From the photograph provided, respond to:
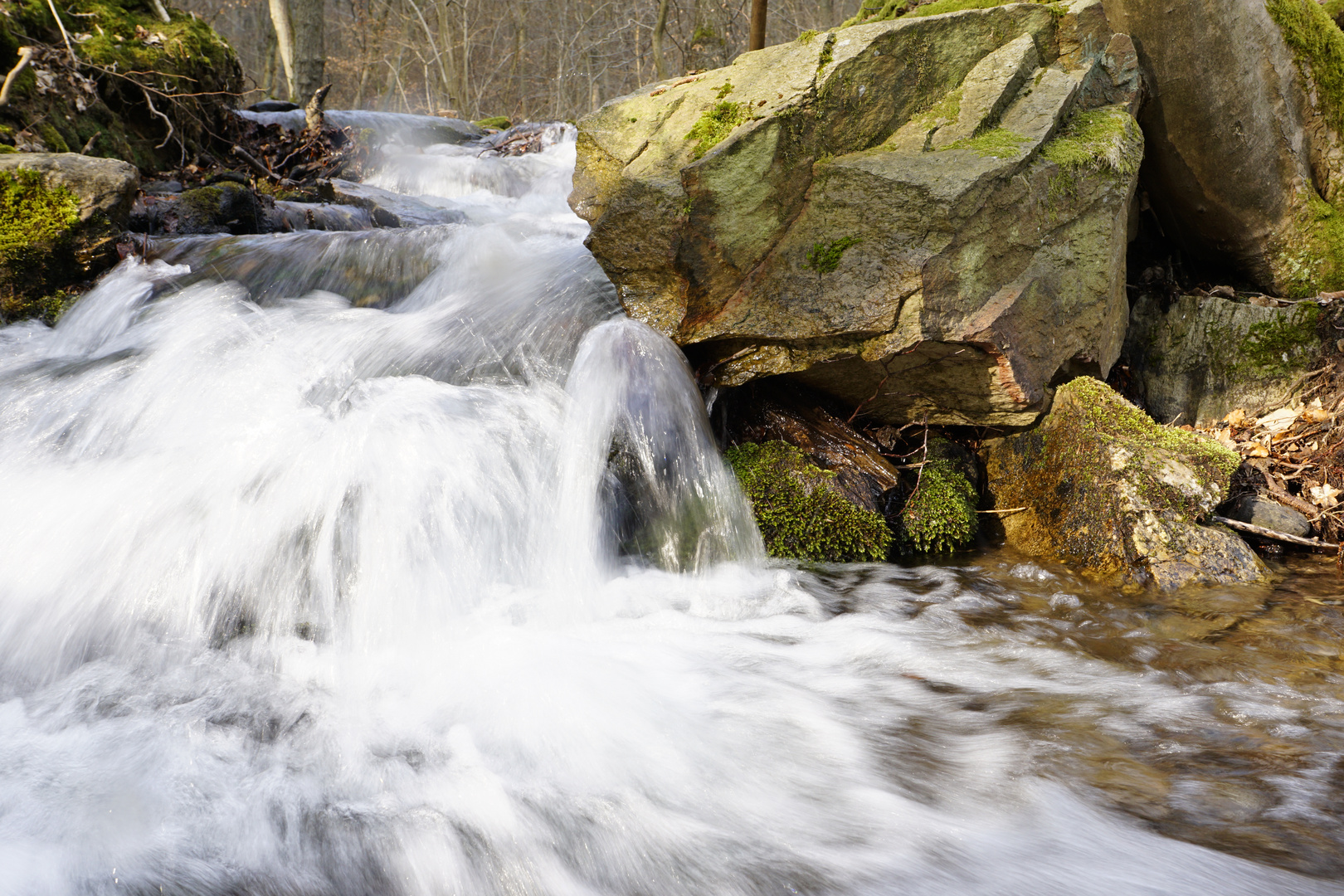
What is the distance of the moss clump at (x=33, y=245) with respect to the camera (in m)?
4.41

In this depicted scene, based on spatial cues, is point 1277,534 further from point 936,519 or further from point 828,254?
point 828,254

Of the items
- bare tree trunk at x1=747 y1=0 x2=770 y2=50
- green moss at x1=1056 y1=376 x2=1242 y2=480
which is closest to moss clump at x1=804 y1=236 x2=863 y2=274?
green moss at x1=1056 y1=376 x2=1242 y2=480

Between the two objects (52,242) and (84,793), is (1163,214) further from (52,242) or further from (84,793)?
(52,242)

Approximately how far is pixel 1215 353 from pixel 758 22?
4.18 meters

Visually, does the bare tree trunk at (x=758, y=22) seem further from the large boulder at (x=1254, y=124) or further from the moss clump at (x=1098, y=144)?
the moss clump at (x=1098, y=144)

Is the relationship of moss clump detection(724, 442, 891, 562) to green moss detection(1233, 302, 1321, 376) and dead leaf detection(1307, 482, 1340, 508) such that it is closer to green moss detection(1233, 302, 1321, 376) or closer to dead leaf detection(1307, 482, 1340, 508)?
dead leaf detection(1307, 482, 1340, 508)

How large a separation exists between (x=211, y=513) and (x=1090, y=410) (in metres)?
4.02

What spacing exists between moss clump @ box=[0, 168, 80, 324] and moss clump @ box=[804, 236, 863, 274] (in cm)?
442

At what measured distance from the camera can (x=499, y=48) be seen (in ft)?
86.2

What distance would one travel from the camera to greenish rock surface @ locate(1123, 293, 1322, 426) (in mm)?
4312

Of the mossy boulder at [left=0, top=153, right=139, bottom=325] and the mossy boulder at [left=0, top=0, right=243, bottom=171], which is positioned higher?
the mossy boulder at [left=0, top=0, right=243, bottom=171]

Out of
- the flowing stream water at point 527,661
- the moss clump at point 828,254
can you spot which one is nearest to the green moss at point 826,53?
the moss clump at point 828,254

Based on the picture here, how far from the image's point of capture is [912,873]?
1.83 meters

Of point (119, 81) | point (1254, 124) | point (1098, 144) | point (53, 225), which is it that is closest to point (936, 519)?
point (1098, 144)
